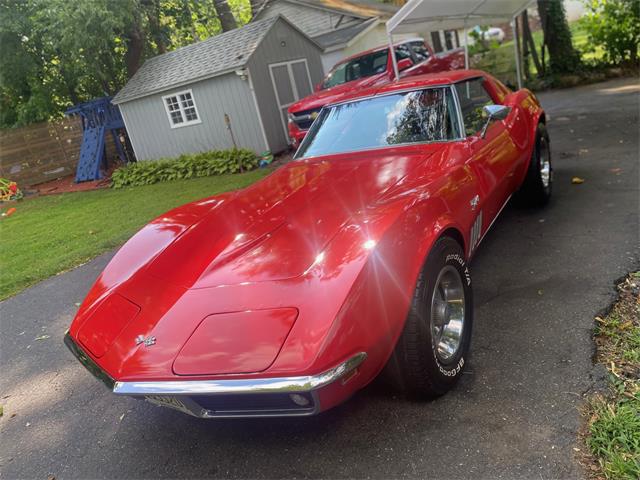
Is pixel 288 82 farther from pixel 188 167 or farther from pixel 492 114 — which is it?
pixel 492 114

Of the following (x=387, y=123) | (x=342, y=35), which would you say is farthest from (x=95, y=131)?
(x=387, y=123)

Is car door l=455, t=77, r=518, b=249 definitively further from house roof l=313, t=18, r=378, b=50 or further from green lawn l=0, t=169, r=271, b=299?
house roof l=313, t=18, r=378, b=50

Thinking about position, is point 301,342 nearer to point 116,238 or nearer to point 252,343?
point 252,343

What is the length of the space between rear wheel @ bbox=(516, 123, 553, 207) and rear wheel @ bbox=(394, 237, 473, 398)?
8.09ft

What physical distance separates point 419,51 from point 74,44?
10.2 metres

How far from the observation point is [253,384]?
1875 mm

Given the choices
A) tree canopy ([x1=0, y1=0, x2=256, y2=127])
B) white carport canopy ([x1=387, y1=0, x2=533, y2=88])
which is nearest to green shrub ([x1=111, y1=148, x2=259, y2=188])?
tree canopy ([x1=0, y1=0, x2=256, y2=127])

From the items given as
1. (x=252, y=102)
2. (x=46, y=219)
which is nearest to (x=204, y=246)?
(x=46, y=219)

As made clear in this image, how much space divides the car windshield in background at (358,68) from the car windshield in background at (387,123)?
7.47 m

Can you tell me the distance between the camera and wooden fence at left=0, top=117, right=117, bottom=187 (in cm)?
1634

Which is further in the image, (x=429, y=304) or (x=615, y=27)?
(x=615, y=27)

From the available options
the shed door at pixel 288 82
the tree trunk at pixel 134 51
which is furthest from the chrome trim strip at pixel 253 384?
the tree trunk at pixel 134 51

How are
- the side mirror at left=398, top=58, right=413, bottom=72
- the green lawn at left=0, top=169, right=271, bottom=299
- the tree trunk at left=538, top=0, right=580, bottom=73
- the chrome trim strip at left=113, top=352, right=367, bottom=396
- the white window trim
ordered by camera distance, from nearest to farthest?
1. the chrome trim strip at left=113, top=352, right=367, bottom=396
2. the green lawn at left=0, top=169, right=271, bottom=299
3. the side mirror at left=398, top=58, right=413, bottom=72
4. the tree trunk at left=538, top=0, right=580, bottom=73
5. the white window trim

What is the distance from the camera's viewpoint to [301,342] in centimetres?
192
